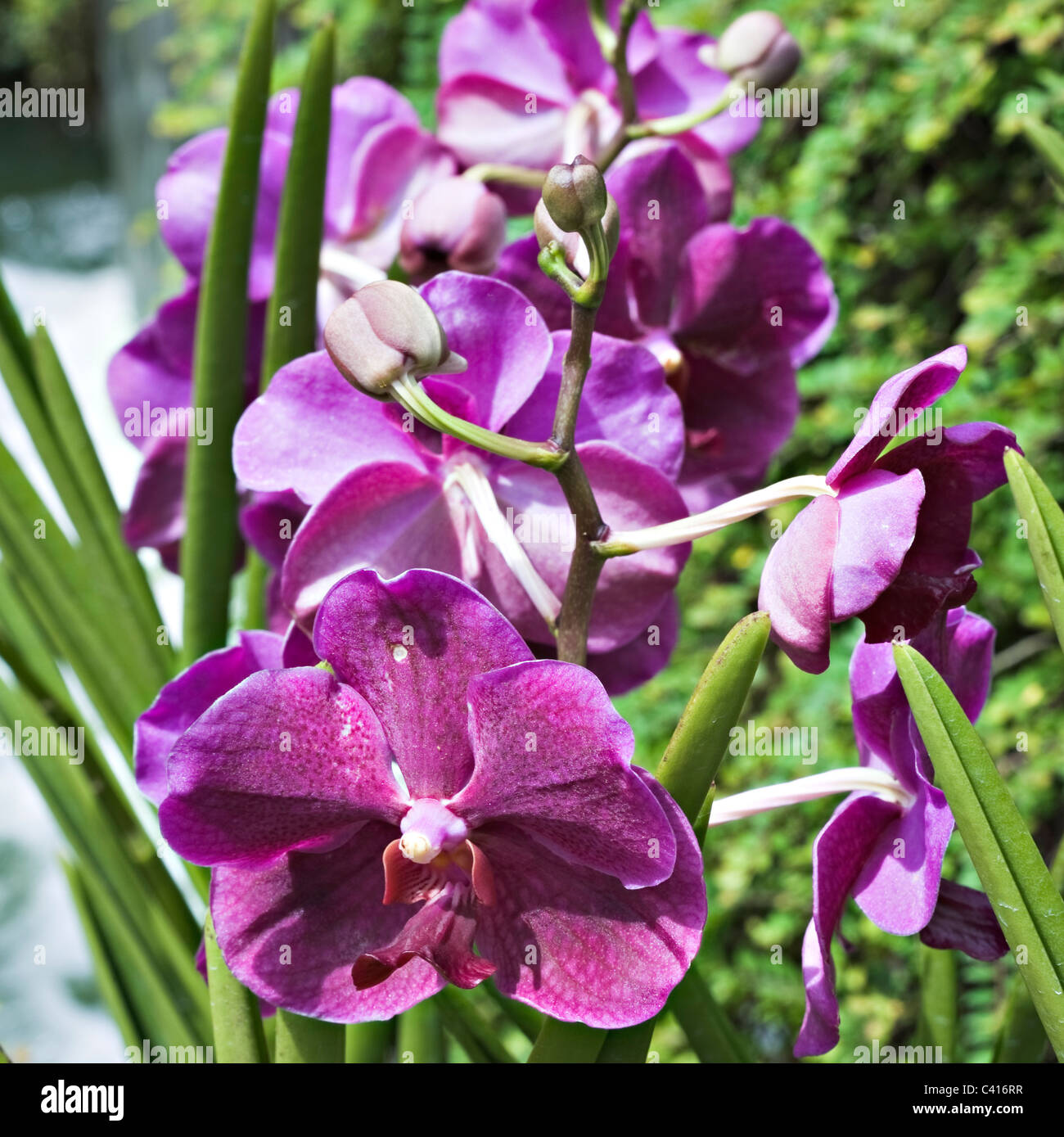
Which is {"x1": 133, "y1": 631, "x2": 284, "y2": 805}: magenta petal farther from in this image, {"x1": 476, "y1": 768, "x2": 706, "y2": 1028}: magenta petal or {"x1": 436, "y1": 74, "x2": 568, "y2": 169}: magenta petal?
{"x1": 436, "y1": 74, "x2": 568, "y2": 169}: magenta petal

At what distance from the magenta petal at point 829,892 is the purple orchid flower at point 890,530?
0.06 m

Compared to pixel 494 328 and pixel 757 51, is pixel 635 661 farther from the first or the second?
pixel 757 51

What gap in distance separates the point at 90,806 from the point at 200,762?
0.22m

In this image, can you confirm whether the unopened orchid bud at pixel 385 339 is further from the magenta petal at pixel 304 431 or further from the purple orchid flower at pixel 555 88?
the purple orchid flower at pixel 555 88

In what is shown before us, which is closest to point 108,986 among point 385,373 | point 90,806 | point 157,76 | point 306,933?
point 90,806

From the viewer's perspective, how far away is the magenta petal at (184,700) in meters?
0.33

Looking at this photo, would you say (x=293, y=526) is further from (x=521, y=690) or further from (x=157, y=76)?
(x=157, y=76)

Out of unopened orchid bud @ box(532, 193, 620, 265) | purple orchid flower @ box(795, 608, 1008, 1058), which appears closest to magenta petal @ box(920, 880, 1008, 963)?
purple orchid flower @ box(795, 608, 1008, 1058)

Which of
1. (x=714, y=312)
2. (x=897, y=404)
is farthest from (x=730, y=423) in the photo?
(x=897, y=404)

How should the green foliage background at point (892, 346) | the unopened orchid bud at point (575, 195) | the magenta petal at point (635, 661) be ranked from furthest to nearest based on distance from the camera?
1. the green foliage background at point (892, 346)
2. the magenta petal at point (635, 661)
3. the unopened orchid bud at point (575, 195)

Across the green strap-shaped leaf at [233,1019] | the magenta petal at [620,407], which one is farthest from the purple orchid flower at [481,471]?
the green strap-shaped leaf at [233,1019]

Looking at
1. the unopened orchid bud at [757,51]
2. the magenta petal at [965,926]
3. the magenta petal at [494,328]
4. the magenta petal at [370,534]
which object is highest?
the unopened orchid bud at [757,51]

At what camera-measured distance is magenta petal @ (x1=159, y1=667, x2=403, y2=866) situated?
26cm

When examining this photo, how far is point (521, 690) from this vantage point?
26cm
